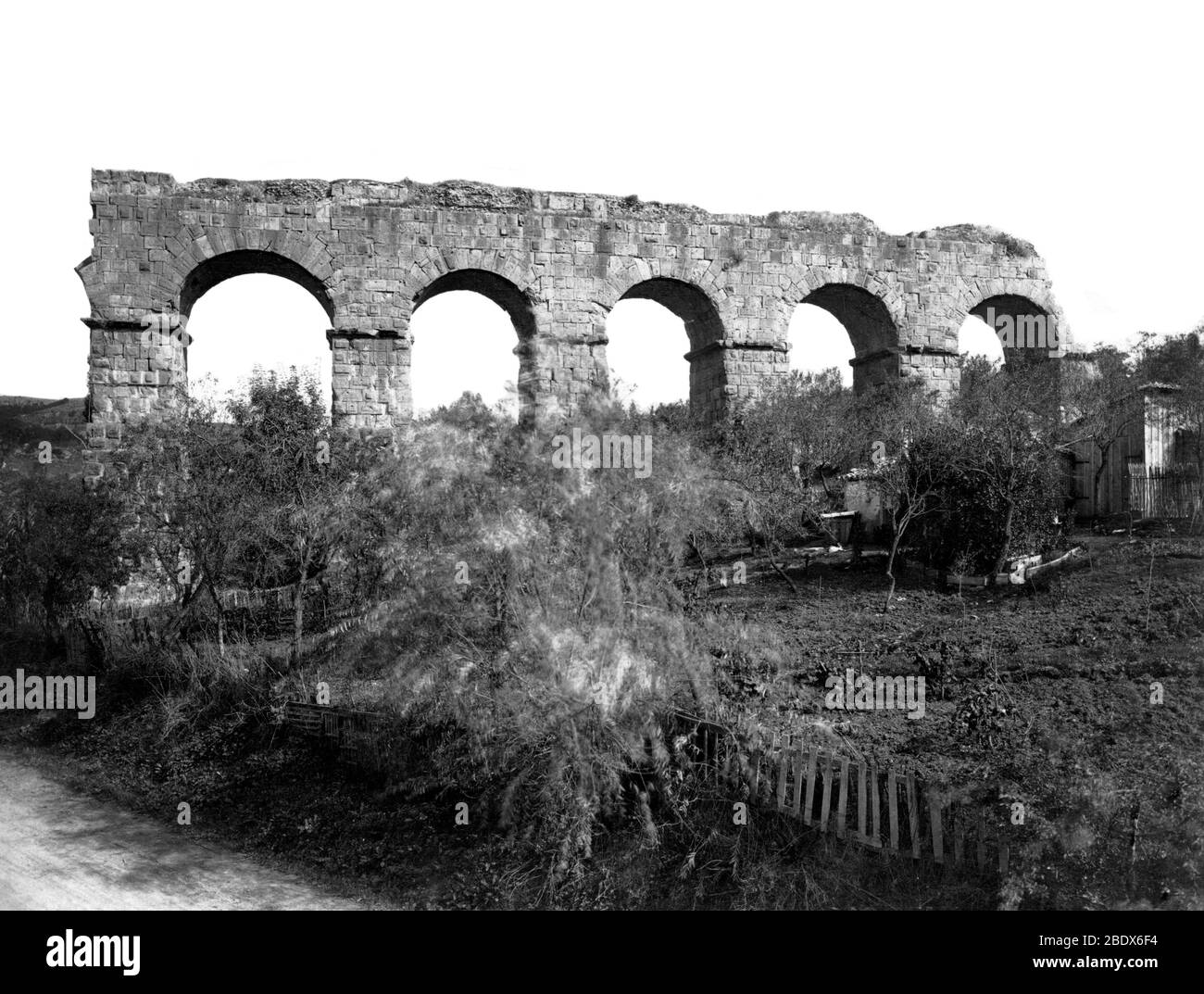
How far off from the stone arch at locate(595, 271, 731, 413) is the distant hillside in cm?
830

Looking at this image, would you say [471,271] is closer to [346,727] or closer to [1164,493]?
[346,727]

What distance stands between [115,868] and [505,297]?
1108cm

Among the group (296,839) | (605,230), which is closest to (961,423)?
(605,230)

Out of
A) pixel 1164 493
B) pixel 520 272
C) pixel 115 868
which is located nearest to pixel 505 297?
pixel 520 272

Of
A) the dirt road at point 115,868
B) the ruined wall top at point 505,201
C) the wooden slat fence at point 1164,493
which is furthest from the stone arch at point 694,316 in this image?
the dirt road at point 115,868

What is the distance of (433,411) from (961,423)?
24.8 feet

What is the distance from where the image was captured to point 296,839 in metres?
8.48

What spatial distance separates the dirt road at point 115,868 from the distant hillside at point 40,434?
22.6 feet

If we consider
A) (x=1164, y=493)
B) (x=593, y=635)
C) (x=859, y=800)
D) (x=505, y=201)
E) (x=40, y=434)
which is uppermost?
(x=505, y=201)

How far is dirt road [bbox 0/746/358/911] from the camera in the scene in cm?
750

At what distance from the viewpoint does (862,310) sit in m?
18.6

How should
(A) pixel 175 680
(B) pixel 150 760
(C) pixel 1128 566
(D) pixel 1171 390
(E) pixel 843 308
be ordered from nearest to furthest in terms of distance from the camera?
(B) pixel 150 760, (A) pixel 175 680, (C) pixel 1128 566, (D) pixel 1171 390, (E) pixel 843 308

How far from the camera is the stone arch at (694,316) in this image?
17.0 m

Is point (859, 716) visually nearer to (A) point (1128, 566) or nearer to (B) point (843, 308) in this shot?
(A) point (1128, 566)
